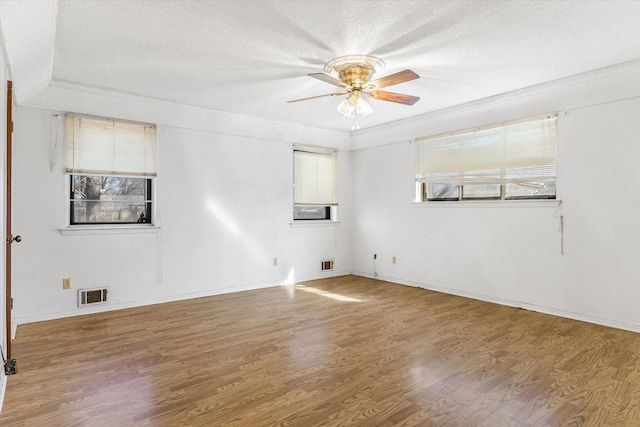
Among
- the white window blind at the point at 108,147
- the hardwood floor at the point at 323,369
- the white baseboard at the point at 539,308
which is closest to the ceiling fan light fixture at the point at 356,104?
the hardwood floor at the point at 323,369

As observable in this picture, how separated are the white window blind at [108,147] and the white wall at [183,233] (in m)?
0.13

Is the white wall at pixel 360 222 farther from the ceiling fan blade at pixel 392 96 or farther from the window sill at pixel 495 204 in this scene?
the ceiling fan blade at pixel 392 96

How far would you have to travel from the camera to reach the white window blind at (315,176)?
19.4 ft

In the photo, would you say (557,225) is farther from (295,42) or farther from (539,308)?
(295,42)

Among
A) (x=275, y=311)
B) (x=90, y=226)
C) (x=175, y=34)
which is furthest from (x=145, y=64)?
(x=275, y=311)

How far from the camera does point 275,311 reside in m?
4.21

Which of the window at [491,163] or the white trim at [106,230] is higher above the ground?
the window at [491,163]

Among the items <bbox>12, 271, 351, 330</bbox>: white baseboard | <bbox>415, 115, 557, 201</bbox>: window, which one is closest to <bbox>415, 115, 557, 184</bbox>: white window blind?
<bbox>415, 115, 557, 201</bbox>: window

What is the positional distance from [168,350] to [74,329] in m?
1.23

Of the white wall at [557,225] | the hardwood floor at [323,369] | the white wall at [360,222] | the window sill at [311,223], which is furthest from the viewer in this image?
the window sill at [311,223]

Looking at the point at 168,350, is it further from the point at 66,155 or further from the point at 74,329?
the point at 66,155

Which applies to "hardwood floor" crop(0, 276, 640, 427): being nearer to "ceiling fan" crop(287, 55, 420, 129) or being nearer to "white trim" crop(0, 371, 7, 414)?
"white trim" crop(0, 371, 7, 414)

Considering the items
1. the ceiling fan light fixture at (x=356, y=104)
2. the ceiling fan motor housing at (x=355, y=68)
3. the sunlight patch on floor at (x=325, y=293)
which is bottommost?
the sunlight patch on floor at (x=325, y=293)

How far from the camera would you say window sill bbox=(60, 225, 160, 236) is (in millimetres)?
4004
